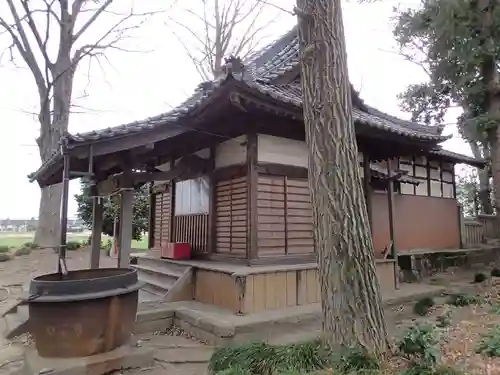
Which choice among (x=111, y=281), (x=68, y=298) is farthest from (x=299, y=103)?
(x=68, y=298)

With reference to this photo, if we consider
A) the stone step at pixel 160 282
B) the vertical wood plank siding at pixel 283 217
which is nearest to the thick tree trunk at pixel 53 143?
the stone step at pixel 160 282

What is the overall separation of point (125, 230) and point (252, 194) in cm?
195

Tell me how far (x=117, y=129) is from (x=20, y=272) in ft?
24.9

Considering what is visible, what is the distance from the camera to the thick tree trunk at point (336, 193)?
3.16 metres

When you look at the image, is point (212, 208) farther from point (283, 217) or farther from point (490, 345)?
point (490, 345)

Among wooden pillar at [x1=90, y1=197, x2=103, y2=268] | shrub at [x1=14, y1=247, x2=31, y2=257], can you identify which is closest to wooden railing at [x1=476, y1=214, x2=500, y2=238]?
wooden pillar at [x1=90, y1=197, x2=103, y2=268]

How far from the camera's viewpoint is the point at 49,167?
18.4 ft

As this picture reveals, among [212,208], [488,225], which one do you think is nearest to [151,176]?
[212,208]

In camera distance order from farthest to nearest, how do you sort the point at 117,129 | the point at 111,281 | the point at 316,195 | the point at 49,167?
the point at 49,167, the point at 117,129, the point at 111,281, the point at 316,195

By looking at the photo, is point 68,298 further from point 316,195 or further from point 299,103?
point 299,103

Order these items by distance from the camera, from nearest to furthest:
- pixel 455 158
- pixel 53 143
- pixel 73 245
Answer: pixel 455 158
pixel 53 143
pixel 73 245

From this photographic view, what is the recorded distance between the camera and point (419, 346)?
2910mm

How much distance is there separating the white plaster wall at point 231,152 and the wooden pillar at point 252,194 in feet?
0.64

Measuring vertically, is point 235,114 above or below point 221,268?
above
